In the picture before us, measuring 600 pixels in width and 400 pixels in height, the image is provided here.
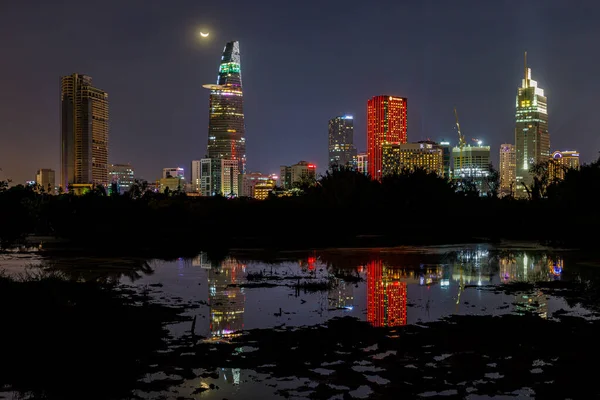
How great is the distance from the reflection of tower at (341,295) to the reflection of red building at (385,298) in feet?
2.13

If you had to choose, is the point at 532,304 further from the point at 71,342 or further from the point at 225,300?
the point at 71,342

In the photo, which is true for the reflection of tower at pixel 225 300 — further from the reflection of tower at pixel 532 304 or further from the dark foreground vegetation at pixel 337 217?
the dark foreground vegetation at pixel 337 217

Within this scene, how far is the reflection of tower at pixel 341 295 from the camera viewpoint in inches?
820

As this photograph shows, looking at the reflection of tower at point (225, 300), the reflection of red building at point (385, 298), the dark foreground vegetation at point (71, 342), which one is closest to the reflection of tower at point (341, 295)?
the reflection of red building at point (385, 298)

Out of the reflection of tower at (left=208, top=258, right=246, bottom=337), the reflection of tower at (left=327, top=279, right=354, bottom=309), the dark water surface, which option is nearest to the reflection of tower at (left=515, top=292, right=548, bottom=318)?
the dark water surface

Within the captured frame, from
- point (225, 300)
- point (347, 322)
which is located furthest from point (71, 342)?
point (225, 300)

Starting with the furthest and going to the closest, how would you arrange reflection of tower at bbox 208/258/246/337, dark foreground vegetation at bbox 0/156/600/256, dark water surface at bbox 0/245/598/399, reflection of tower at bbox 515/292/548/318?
dark foreground vegetation at bbox 0/156/600/256, reflection of tower at bbox 515/292/548/318, reflection of tower at bbox 208/258/246/337, dark water surface at bbox 0/245/598/399

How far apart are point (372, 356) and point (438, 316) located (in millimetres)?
5327

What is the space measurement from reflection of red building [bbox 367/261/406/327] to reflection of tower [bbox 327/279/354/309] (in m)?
0.65

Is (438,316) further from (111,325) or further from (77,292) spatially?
(77,292)

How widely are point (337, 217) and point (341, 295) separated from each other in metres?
44.8

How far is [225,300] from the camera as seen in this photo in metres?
21.9

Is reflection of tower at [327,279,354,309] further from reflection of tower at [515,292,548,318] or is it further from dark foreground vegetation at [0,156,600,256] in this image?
dark foreground vegetation at [0,156,600,256]

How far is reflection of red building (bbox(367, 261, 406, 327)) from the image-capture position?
18078mm
